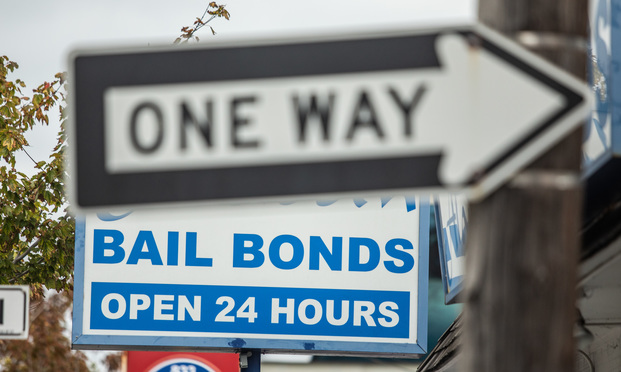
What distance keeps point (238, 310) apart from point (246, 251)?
52 centimetres

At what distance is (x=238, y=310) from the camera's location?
7895mm

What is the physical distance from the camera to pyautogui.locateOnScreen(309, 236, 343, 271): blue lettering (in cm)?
802

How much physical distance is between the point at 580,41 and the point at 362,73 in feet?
1.81

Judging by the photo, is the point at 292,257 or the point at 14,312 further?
the point at 292,257

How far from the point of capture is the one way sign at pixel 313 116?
7.23 ft

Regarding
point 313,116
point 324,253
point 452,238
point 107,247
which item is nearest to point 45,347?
point 107,247

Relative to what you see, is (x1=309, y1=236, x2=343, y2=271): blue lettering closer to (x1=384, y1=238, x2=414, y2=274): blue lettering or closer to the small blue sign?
(x1=384, y1=238, x2=414, y2=274): blue lettering

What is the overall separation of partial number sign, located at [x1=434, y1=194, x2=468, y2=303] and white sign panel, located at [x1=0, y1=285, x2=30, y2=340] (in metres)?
3.01

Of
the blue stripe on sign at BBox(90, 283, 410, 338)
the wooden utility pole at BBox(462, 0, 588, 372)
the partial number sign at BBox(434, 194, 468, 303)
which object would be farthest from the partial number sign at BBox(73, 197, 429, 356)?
the wooden utility pole at BBox(462, 0, 588, 372)

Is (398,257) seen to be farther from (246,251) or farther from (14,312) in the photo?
(14,312)

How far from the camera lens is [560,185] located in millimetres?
2223

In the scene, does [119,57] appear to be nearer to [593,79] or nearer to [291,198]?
[291,198]

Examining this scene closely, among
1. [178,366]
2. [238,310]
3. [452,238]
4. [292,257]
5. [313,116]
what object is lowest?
[178,366]

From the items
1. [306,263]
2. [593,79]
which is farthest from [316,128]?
[306,263]
